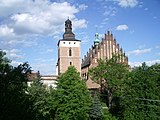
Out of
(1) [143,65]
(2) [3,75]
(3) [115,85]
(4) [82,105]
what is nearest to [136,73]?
(1) [143,65]

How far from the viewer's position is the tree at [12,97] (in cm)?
1198

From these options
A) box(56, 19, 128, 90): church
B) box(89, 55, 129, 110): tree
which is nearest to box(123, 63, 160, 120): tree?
box(89, 55, 129, 110): tree

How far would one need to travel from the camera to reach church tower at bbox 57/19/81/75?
5505cm

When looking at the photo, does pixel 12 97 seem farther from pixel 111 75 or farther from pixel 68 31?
pixel 68 31

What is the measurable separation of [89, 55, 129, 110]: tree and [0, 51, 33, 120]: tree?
89.7 feet

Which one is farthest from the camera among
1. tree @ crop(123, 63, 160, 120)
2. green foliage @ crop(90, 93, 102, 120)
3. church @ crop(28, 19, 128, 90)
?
church @ crop(28, 19, 128, 90)

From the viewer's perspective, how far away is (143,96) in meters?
31.3

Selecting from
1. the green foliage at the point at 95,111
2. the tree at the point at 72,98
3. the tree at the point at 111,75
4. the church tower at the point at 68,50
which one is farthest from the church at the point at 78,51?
the tree at the point at 72,98

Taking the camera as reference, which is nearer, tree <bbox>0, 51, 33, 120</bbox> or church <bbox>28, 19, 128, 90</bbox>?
tree <bbox>0, 51, 33, 120</bbox>

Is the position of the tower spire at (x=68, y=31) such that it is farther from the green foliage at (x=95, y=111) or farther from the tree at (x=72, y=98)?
the tree at (x=72, y=98)

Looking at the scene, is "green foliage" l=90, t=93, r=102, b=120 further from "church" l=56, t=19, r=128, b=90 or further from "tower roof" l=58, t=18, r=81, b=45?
"tower roof" l=58, t=18, r=81, b=45

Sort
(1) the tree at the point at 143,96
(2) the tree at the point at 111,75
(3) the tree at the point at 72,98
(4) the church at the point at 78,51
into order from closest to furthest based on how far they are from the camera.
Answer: (1) the tree at the point at 143,96 → (3) the tree at the point at 72,98 → (2) the tree at the point at 111,75 → (4) the church at the point at 78,51

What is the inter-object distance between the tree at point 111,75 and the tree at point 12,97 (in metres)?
27.3

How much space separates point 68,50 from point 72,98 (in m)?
22.7
